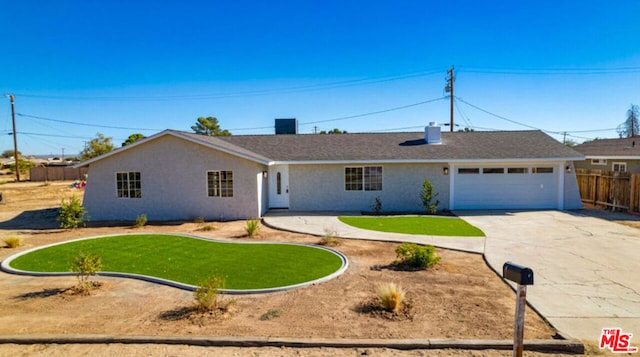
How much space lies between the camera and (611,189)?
57.3 feet

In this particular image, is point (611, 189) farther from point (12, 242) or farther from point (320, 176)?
point (12, 242)

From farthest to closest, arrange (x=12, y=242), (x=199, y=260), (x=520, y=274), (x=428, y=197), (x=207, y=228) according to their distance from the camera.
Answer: (x=428, y=197) → (x=207, y=228) → (x=12, y=242) → (x=199, y=260) → (x=520, y=274)

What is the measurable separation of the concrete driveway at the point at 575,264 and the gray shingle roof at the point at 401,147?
373 cm

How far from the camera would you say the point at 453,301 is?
6582 millimetres

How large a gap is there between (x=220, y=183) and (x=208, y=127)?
54244 millimetres

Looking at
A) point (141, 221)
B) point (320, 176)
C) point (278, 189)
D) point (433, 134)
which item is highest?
point (433, 134)

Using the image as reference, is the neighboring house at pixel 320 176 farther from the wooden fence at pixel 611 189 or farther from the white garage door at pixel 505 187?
the wooden fence at pixel 611 189

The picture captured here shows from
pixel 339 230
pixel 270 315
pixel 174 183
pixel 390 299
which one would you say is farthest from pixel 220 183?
pixel 390 299

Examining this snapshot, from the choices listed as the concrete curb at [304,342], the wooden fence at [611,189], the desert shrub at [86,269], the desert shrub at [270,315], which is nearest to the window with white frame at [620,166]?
the wooden fence at [611,189]

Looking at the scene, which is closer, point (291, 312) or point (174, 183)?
point (291, 312)

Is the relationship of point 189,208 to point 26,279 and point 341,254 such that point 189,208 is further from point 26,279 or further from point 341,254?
point 341,254

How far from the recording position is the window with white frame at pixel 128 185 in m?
16.7

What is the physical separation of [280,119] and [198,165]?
989 cm

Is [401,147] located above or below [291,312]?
above
